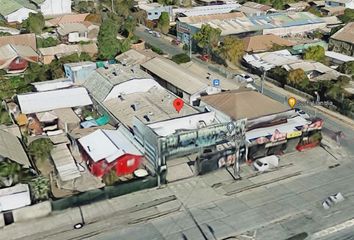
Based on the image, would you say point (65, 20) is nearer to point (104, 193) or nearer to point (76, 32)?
point (76, 32)

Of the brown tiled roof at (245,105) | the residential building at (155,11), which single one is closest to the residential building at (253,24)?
the residential building at (155,11)

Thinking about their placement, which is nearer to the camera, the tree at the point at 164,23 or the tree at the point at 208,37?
the tree at the point at 208,37

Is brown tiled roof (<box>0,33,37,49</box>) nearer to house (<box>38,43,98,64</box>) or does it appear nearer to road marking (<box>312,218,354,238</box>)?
house (<box>38,43,98,64</box>)

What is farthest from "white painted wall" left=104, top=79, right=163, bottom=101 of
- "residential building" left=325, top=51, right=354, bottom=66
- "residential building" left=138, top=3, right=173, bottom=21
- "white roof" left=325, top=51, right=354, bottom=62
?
"residential building" left=138, top=3, right=173, bottom=21

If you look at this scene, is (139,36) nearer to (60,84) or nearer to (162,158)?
(60,84)

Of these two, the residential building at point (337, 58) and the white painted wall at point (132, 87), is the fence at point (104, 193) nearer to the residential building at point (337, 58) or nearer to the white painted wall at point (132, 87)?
the white painted wall at point (132, 87)

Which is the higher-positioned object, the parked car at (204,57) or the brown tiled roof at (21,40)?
the brown tiled roof at (21,40)
